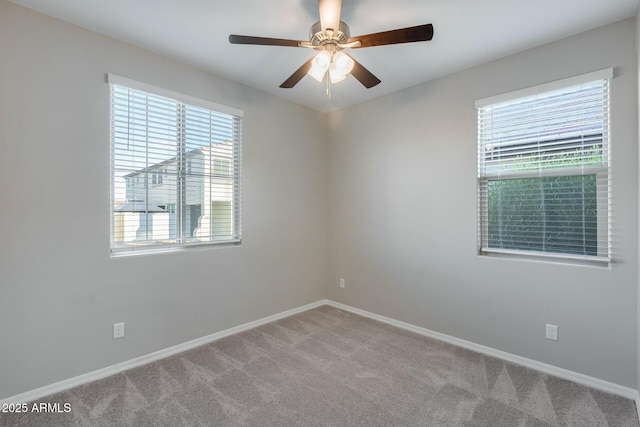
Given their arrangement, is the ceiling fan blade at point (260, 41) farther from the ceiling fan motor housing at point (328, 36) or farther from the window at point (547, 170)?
the window at point (547, 170)

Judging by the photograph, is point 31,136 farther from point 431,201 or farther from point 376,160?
point 431,201

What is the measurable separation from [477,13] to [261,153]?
7.39 feet

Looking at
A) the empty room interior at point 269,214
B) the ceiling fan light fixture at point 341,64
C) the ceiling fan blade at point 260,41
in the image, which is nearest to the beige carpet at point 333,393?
the empty room interior at point 269,214

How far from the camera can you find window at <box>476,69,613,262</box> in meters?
2.24

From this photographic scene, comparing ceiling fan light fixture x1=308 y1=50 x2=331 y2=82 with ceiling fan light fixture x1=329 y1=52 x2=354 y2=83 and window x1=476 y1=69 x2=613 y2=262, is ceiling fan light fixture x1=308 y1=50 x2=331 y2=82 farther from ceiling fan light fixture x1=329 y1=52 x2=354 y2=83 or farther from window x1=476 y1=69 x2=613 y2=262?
window x1=476 y1=69 x2=613 y2=262

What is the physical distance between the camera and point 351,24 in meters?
2.19

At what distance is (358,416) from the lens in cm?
191

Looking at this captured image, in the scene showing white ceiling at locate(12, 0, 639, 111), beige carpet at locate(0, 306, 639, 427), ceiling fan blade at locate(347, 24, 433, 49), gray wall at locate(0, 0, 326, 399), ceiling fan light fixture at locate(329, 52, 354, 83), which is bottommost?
beige carpet at locate(0, 306, 639, 427)

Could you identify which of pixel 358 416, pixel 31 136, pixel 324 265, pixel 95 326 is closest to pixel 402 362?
pixel 358 416

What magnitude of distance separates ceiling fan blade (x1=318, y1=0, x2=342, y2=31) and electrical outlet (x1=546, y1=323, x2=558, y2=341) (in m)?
2.67

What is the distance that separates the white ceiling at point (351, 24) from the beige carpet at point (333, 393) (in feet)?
8.45

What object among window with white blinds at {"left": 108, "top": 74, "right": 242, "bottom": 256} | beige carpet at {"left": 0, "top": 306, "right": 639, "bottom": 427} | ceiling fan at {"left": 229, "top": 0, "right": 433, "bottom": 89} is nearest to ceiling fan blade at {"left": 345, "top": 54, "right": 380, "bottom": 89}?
ceiling fan at {"left": 229, "top": 0, "right": 433, "bottom": 89}

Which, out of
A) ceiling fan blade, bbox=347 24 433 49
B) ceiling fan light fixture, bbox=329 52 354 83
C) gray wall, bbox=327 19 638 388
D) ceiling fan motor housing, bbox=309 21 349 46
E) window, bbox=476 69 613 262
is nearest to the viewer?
ceiling fan blade, bbox=347 24 433 49

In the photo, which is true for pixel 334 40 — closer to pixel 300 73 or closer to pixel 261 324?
pixel 300 73
